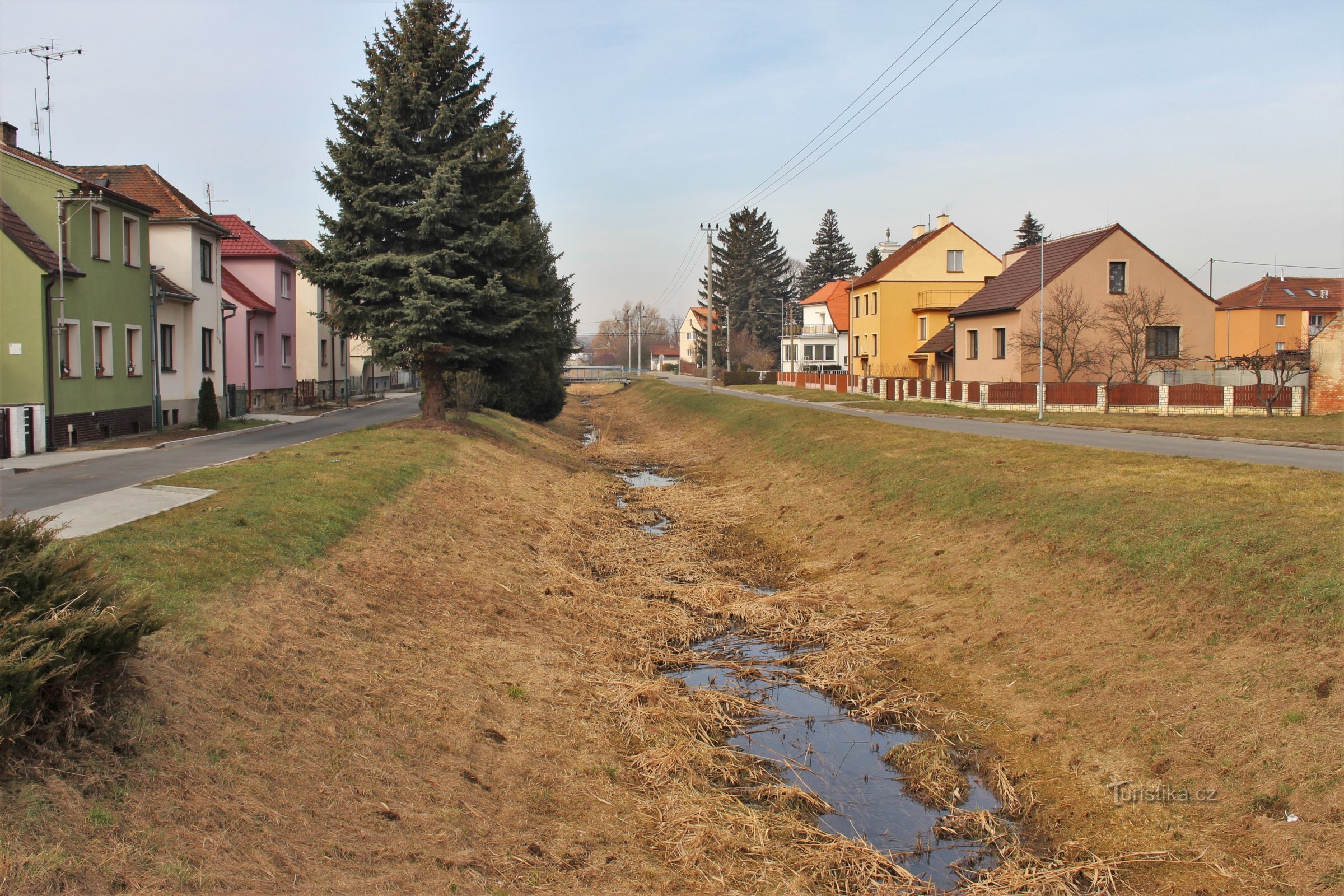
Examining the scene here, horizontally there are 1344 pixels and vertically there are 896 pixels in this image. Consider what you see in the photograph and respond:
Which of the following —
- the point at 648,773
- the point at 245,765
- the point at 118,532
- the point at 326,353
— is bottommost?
the point at 648,773

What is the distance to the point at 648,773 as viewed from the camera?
765 cm

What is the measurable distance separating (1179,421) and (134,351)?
3359cm

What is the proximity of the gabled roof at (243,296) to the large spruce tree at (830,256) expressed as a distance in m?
79.5

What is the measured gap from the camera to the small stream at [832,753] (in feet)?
22.8

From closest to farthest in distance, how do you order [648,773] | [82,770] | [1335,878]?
[82,770] < [1335,878] < [648,773]

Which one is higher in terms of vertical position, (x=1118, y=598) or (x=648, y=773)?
(x=1118, y=598)

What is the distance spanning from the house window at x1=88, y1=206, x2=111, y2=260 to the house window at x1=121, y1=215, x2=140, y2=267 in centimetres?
73

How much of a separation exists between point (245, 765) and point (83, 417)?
2133cm

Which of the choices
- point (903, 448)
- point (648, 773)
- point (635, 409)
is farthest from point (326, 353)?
point (648, 773)

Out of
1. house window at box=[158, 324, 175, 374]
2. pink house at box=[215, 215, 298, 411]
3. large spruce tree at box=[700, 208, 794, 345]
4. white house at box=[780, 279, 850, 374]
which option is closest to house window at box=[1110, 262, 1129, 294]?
pink house at box=[215, 215, 298, 411]

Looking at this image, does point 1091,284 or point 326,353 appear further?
point 326,353

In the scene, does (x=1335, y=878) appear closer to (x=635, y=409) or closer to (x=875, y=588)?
(x=875, y=588)

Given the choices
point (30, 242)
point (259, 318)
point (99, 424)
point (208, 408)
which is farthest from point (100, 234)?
point (259, 318)

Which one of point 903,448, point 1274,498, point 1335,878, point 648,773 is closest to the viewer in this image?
point 1335,878
